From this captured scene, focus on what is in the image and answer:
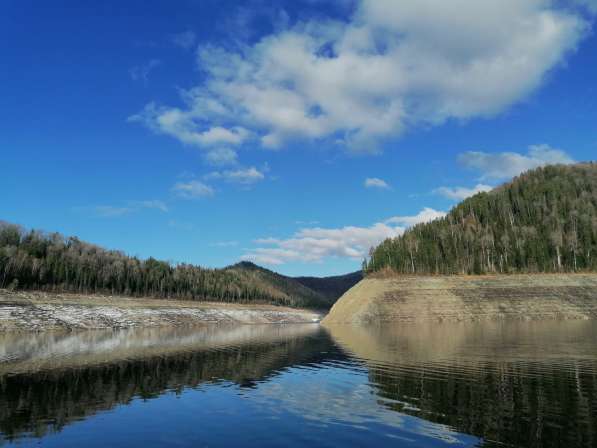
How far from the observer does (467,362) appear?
116 feet

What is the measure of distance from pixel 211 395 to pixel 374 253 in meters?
135

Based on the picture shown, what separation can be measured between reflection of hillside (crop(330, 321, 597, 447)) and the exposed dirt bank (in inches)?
2710

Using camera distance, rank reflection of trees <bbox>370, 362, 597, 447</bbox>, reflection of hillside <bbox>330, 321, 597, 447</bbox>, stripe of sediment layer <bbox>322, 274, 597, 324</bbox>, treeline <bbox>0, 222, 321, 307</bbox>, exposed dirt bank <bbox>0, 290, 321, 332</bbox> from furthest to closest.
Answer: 1. treeline <bbox>0, 222, 321, 307</bbox>
2. stripe of sediment layer <bbox>322, 274, 597, 324</bbox>
3. exposed dirt bank <bbox>0, 290, 321, 332</bbox>
4. reflection of hillside <bbox>330, 321, 597, 447</bbox>
5. reflection of trees <bbox>370, 362, 597, 447</bbox>

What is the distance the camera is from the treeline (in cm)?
10719

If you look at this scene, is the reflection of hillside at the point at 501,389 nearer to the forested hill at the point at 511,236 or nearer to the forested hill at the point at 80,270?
the forested hill at the point at 511,236

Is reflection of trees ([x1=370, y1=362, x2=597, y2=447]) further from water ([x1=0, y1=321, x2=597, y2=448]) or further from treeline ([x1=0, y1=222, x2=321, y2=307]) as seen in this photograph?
treeline ([x1=0, y1=222, x2=321, y2=307])

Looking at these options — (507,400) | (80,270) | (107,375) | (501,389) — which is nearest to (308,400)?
(507,400)

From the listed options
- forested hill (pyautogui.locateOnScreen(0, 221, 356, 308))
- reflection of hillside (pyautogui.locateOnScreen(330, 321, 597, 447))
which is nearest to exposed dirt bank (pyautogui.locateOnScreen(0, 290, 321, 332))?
forested hill (pyautogui.locateOnScreen(0, 221, 356, 308))

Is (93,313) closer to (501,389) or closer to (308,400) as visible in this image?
(308,400)

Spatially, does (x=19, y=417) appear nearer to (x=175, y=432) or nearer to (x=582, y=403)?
(x=175, y=432)

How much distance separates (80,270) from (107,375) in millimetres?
106232

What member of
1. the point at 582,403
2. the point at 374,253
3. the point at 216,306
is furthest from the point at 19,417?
the point at 374,253

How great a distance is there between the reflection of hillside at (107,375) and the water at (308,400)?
12cm

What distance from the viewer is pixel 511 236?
138000 mm
